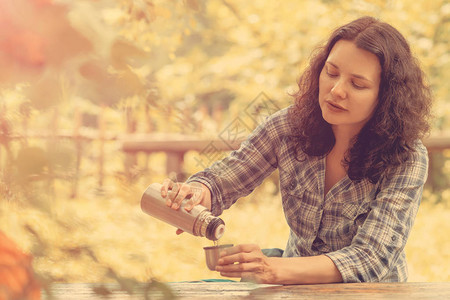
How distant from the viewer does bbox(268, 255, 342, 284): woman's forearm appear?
1122 mm

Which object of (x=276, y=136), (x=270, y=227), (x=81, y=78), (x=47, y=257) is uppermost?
(x=270, y=227)

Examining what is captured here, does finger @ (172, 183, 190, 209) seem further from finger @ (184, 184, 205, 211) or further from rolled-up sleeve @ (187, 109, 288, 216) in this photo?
rolled-up sleeve @ (187, 109, 288, 216)

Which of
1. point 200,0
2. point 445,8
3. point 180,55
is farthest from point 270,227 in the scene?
point 200,0

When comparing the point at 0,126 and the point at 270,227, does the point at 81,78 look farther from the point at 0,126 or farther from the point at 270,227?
the point at 270,227

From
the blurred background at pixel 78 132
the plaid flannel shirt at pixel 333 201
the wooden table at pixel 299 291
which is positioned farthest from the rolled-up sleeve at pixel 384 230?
the blurred background at pixel 78 132

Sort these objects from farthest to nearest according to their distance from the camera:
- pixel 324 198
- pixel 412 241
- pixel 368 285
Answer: pixel 412 241, pixel 324 198, pixel 368 285

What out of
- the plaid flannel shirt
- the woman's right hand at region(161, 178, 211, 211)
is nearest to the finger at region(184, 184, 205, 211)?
the woman's right hand at region(161, 178, 211, 211)

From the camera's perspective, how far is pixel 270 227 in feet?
13.5

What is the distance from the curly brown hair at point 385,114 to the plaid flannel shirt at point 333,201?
1.3 inches

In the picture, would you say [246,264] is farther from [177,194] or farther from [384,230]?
[384,230]

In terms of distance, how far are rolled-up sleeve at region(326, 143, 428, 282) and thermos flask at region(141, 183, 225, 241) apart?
268 millimetres

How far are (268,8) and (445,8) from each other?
4.94 ft

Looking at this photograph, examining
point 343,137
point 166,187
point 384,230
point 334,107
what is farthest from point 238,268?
point 343,137

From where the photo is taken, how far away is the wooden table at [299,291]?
3.29 feet
